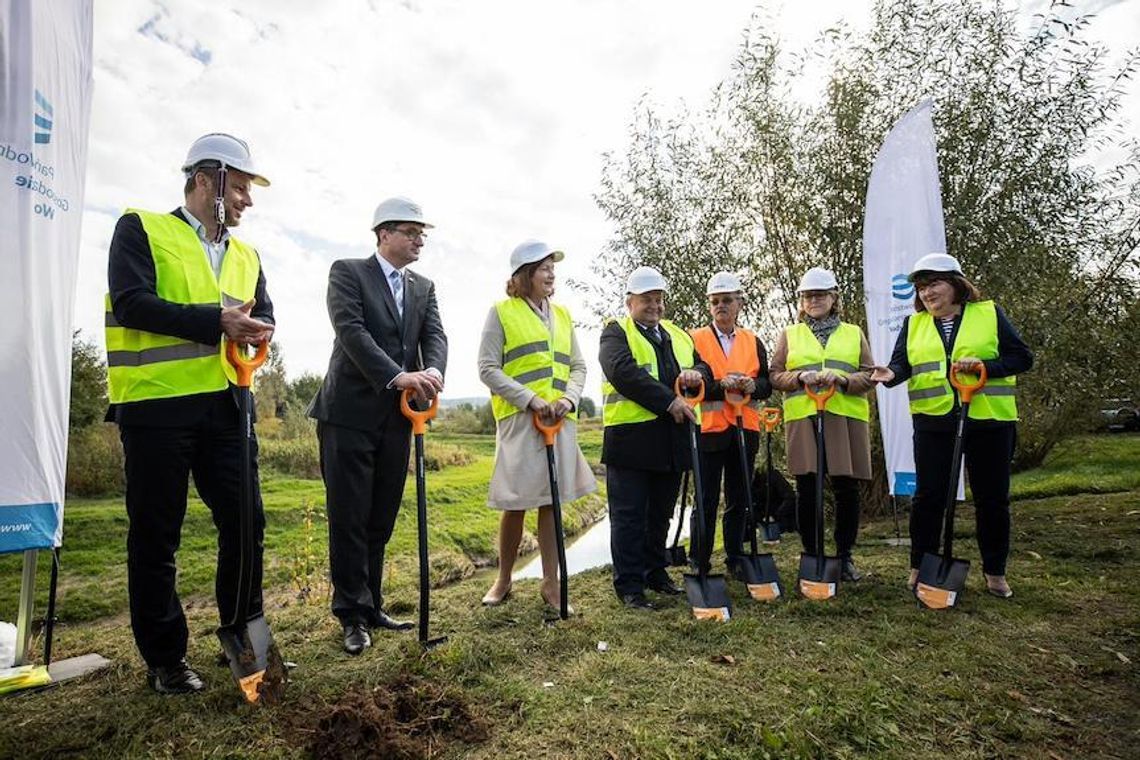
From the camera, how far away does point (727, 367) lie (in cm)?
520

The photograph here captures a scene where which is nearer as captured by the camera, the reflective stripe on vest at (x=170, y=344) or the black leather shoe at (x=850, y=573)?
the reflective stripe on vest at (x=170, y=344)

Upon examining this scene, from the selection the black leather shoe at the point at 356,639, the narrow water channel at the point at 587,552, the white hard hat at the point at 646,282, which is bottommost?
the narrow water channel at the point at 587,552

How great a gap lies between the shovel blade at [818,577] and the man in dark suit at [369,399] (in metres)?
2.54

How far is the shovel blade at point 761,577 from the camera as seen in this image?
14.8ft

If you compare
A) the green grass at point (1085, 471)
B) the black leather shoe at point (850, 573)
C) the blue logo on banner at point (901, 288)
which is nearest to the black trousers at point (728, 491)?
the black leather shoe at point (850, 573)

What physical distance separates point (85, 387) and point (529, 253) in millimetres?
10504

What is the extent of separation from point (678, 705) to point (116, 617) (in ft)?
19.8

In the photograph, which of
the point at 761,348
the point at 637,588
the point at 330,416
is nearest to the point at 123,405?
the point at 330,416

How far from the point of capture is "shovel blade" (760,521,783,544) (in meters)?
6.99

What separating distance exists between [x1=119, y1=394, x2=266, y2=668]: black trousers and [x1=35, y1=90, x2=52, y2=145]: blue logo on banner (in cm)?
158

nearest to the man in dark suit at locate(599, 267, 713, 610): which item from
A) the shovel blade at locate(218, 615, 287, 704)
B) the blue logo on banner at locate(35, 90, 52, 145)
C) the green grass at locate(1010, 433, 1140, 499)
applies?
the shovel blade at locate(218, 615, 287, 704)

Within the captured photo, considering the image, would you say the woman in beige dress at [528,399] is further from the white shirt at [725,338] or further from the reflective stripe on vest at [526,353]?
the white shirt at [725,338]

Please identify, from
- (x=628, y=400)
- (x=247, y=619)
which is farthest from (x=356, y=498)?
(x=628, y=400)

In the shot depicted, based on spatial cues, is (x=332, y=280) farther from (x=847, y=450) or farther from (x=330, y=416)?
(x=847, y=450)
